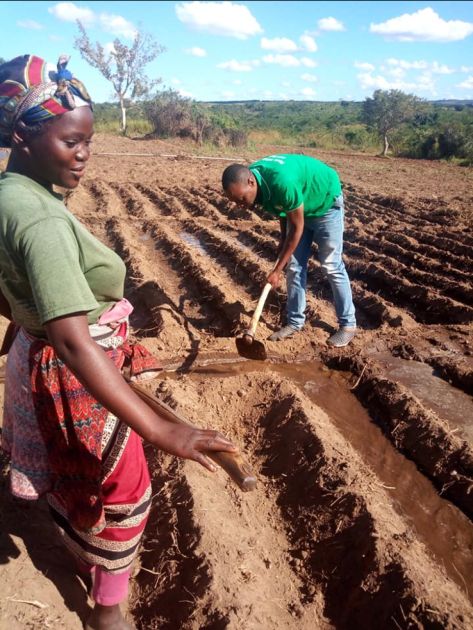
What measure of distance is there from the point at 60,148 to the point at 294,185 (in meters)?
2.62

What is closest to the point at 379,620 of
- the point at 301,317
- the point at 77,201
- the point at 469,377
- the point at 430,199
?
the point at 469,377

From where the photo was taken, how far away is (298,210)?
3764mm

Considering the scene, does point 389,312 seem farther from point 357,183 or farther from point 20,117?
point 357,183

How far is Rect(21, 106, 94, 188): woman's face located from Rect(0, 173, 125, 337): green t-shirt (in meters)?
0.05

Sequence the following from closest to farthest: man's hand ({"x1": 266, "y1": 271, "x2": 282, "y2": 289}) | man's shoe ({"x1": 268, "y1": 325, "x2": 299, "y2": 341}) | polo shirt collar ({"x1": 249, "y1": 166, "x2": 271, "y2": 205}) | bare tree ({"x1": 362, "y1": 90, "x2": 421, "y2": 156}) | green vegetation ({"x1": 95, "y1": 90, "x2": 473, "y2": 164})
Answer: polo shirt collar ({"x1": 249, "y1": 166, "x2": 271, "y2": 205})
man's hand ({"x1": 266, "y1": 271, "x2": 282, "y2": 289})
man's shoe ({"x1": 268, "y1": 325, "x2": 299, "y2": 341})
green vegetation ({"x1": 95, "y1": 90, "x2": 473, "y2": 164})
bare tree ({"x1": 362, "y1": 90, "x2": 421, "y2": 156})

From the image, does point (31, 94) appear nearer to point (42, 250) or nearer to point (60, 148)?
point (60, 148)

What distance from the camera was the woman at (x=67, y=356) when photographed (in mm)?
1155

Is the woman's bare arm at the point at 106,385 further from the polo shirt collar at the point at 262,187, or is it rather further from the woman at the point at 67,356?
the polo shirt collar at the point at 262,187

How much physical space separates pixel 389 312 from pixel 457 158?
70.3ft

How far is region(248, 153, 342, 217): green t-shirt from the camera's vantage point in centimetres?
368

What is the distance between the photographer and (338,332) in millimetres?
4656

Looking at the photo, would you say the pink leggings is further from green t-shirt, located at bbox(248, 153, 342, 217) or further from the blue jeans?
the blue jeans

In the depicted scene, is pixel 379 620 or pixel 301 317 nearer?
pixel 379 620

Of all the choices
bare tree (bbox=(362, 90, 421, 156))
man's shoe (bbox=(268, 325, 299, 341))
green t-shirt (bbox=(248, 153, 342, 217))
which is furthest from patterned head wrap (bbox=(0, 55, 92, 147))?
bare tree (bbox=(362, 90, 421, 156))
